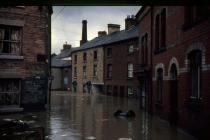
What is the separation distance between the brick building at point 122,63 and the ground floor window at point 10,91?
19.2 meters

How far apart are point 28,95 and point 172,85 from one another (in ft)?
28.4

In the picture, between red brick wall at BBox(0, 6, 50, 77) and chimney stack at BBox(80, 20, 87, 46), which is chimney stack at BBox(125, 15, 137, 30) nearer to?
chimney stack at BBox(80, 20, 87, 46)

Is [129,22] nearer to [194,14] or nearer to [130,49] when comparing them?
[130,49]

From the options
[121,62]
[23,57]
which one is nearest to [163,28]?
[23,57]

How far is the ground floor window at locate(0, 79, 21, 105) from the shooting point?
1930 centimetres

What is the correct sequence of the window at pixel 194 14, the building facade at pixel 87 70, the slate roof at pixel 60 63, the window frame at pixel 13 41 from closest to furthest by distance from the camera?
1. the window at pixel 194 14
2. the window frame at pixel 13 41
3. the building facade at pixel 87 70
4. the slate roof at pixel 60 63

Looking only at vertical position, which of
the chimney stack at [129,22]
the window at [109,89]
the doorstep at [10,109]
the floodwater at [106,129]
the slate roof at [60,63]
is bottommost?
the floodwater at [106,129]

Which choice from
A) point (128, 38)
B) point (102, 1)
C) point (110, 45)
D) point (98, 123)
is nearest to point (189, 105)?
point (98, 123)

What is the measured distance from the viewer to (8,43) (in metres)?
19.7

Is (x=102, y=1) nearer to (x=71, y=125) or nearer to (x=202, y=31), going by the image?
(x=202, y=31)

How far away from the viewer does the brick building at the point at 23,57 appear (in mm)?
19391

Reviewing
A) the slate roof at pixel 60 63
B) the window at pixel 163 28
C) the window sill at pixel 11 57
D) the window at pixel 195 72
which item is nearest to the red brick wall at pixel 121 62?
the window at pixel 163 28

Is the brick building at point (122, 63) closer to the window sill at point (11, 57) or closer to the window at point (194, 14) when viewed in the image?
the window sill at point (11, 57)

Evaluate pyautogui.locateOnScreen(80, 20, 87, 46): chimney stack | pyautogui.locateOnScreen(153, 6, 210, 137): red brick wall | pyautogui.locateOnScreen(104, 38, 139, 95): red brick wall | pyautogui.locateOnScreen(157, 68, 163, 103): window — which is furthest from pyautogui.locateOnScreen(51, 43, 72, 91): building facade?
pyautogui.locateOnScreen(153, 6, 210, 137): red brick wall
